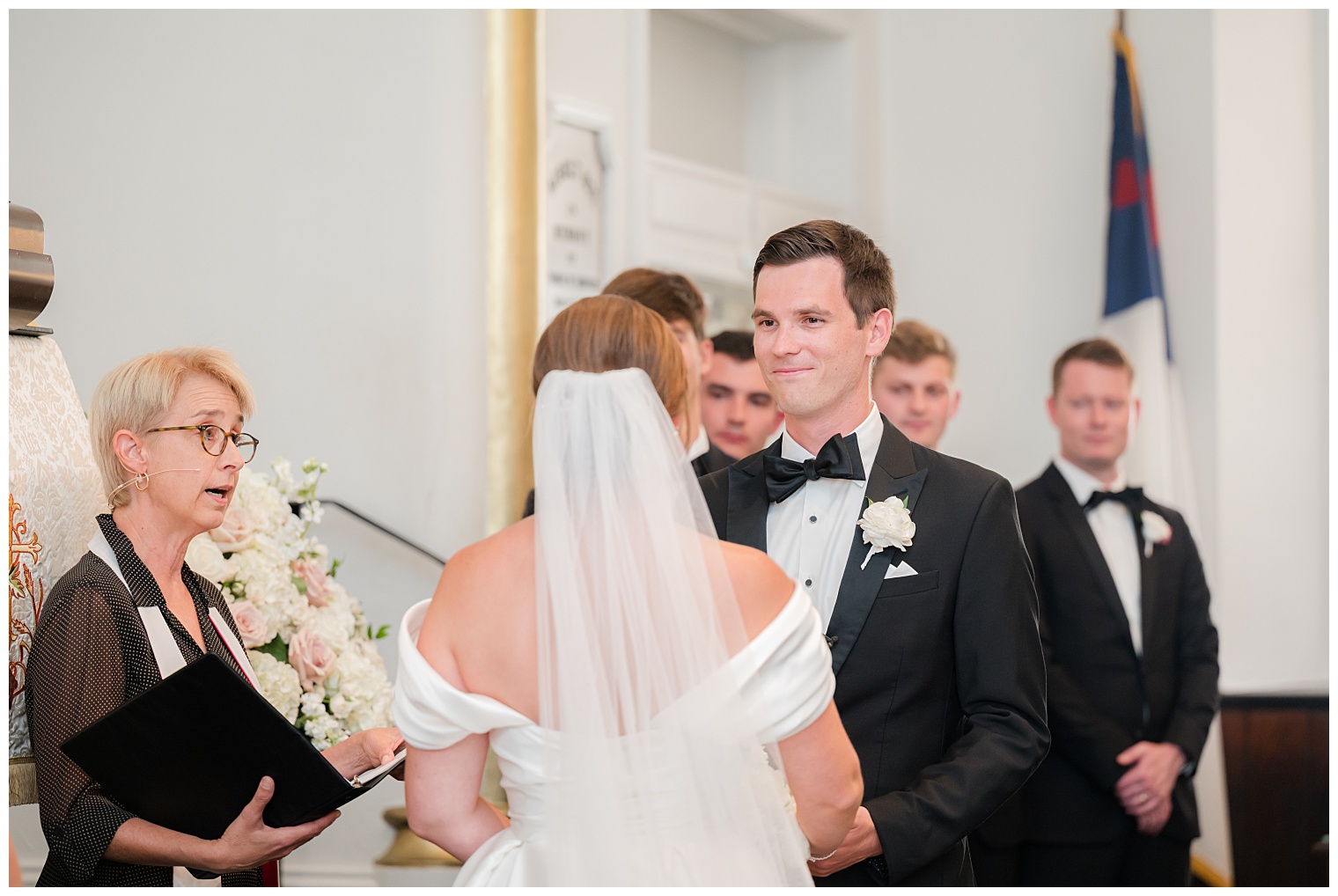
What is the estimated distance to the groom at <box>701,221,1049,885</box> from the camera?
7.42 ft

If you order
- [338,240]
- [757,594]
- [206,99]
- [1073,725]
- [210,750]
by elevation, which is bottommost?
[1073,725]

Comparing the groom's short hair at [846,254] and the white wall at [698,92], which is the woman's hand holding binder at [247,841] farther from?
the white wall at [698,92]

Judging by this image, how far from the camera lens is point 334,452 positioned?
4773mm

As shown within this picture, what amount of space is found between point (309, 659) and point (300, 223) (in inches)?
89.4

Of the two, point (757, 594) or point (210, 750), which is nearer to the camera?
point (757, 594)

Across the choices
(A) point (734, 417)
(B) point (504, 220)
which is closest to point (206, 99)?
(B) point (504, 220)

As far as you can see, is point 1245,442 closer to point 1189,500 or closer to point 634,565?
point 1189,500

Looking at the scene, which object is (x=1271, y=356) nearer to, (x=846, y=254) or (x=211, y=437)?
(x=846, y=254)

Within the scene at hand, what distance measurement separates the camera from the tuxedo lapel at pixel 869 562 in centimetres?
232

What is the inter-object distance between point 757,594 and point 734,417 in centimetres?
248

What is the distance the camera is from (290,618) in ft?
9.87

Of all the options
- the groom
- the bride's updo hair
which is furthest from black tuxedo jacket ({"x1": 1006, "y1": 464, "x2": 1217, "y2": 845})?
the bride's updo hair

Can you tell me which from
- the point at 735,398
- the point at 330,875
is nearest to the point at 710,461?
the point at 735,398

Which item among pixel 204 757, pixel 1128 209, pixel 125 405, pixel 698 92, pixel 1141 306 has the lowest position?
pixel 204 757
